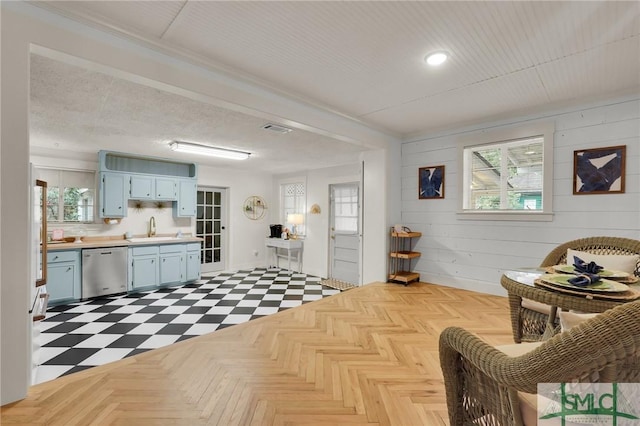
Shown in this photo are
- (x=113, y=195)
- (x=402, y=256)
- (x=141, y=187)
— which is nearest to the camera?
(x=402, y=256)

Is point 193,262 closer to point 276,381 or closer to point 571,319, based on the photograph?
point 276,381

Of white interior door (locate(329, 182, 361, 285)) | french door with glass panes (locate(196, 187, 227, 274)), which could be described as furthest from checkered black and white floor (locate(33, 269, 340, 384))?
french door with glass panes (locate(196, 187, 227, 274))

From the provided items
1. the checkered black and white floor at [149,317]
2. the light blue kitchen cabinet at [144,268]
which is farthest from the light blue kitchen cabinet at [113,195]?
the checkered black and white floor at [149,317]

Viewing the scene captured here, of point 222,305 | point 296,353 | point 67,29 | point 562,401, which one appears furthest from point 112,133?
point 562,401

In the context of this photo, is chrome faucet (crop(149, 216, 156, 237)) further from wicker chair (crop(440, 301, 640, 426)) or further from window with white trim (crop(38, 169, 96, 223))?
wicker chair (crop(440, 301, 640, 426))

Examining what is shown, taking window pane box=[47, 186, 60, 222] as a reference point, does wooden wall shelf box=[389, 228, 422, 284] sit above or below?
below

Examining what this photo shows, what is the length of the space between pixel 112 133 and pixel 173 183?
189cm

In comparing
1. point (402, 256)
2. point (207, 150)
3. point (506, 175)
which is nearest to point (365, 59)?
point (506, 175)

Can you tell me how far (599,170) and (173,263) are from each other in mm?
6391

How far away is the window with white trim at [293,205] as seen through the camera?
23.0ft

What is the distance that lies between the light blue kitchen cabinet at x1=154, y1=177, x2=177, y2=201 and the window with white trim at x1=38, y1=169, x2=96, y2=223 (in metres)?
1.05

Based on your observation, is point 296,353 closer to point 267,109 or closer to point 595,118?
point 267,109

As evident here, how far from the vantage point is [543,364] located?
2.61 feet

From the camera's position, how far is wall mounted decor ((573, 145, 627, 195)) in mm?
2910
